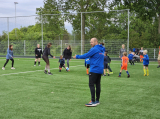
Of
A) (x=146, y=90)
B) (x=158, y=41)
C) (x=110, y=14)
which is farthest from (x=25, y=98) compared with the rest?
Answer: (x=158, y=41)

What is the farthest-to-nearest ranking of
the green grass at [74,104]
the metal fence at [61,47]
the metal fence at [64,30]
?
1. the metal fence at [64,30]
2. the metal fence at [61,47]
3. the green grass at [74,104]

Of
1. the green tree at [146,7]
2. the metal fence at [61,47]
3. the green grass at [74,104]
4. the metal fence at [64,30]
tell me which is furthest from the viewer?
the green tree at [146,7]

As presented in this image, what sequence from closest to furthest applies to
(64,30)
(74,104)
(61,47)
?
(74,104) → (61,47) → (64,30)

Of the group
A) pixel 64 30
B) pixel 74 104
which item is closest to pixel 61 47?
pixel 64 30

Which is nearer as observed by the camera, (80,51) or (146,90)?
(146,90)

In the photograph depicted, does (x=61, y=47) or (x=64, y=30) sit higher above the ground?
(x=64, y=30)

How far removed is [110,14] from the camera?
29.1m

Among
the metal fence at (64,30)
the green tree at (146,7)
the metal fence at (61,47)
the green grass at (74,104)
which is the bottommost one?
the green grass at (74,104)

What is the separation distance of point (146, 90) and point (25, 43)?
25.6m

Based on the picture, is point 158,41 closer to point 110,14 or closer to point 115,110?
point 110,14

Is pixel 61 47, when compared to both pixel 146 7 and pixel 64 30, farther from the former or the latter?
pixel 146 7

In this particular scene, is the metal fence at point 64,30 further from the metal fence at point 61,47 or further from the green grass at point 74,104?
the green grass at point 74,104

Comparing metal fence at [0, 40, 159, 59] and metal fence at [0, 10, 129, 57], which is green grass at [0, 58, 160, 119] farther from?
metal fence at [0, 10, 129, 57]

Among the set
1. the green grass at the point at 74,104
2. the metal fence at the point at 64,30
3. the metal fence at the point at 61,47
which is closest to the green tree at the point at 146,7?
the metal fence at the point at 64,30
